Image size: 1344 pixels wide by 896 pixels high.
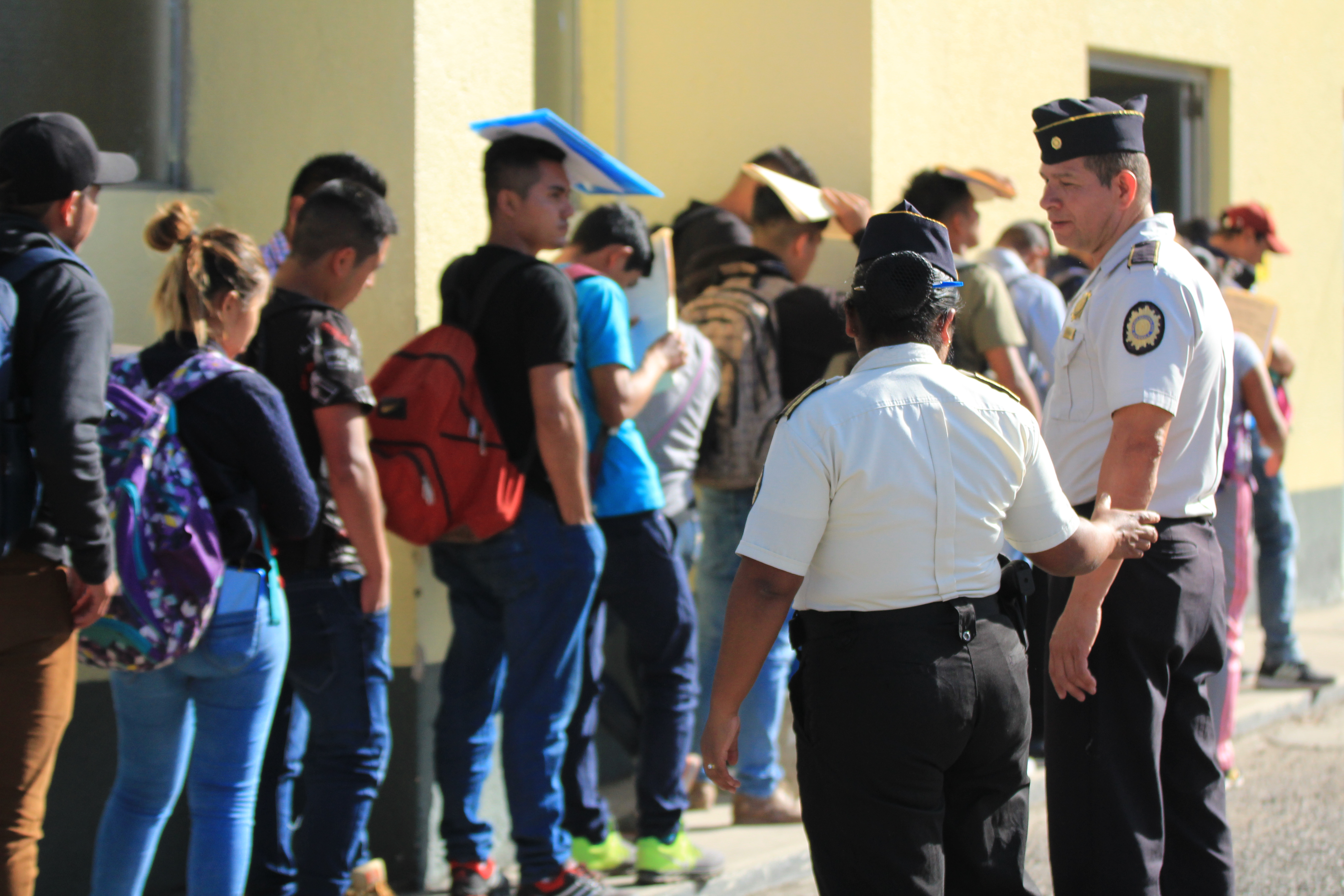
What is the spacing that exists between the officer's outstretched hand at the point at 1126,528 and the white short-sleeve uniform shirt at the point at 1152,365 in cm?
25

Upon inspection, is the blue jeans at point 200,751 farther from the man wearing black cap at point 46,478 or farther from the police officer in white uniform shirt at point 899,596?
the police officer in white uniform shirt at point 899,596

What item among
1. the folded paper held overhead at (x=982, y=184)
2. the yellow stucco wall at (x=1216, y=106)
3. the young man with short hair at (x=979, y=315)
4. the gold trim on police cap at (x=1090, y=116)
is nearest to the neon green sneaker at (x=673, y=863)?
the young man with short hair at (x=979, y=315)

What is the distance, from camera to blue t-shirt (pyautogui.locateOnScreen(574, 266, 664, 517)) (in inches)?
147

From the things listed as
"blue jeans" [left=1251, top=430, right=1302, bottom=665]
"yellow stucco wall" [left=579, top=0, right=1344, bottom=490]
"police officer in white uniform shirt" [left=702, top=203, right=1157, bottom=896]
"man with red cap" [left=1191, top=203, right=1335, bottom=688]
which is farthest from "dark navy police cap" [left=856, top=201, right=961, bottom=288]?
"blue jeans" [left=1251, top=430, right=1302, bottom=665]

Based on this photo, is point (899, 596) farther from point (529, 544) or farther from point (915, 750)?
point (529, 544)

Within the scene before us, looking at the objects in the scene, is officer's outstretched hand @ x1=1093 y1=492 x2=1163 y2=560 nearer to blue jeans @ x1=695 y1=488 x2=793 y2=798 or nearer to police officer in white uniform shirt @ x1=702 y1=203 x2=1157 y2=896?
police officer in white uniform shirt @ x1=702 y1=203 x2=1157 y2=896

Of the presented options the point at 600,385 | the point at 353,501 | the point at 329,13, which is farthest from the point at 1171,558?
the point at 329,13

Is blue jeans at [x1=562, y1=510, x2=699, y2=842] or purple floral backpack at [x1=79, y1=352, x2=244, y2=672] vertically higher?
purple floral backpack at [x1=79, y1=352, x2=244, y2=672]

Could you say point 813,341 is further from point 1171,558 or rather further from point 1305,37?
point 1305,37

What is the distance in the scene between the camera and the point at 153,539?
2793mm

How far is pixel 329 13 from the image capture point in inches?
161

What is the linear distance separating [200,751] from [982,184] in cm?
336

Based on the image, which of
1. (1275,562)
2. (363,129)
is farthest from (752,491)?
(1275,562)

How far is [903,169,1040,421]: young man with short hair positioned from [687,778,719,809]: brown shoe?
176 centimetres
